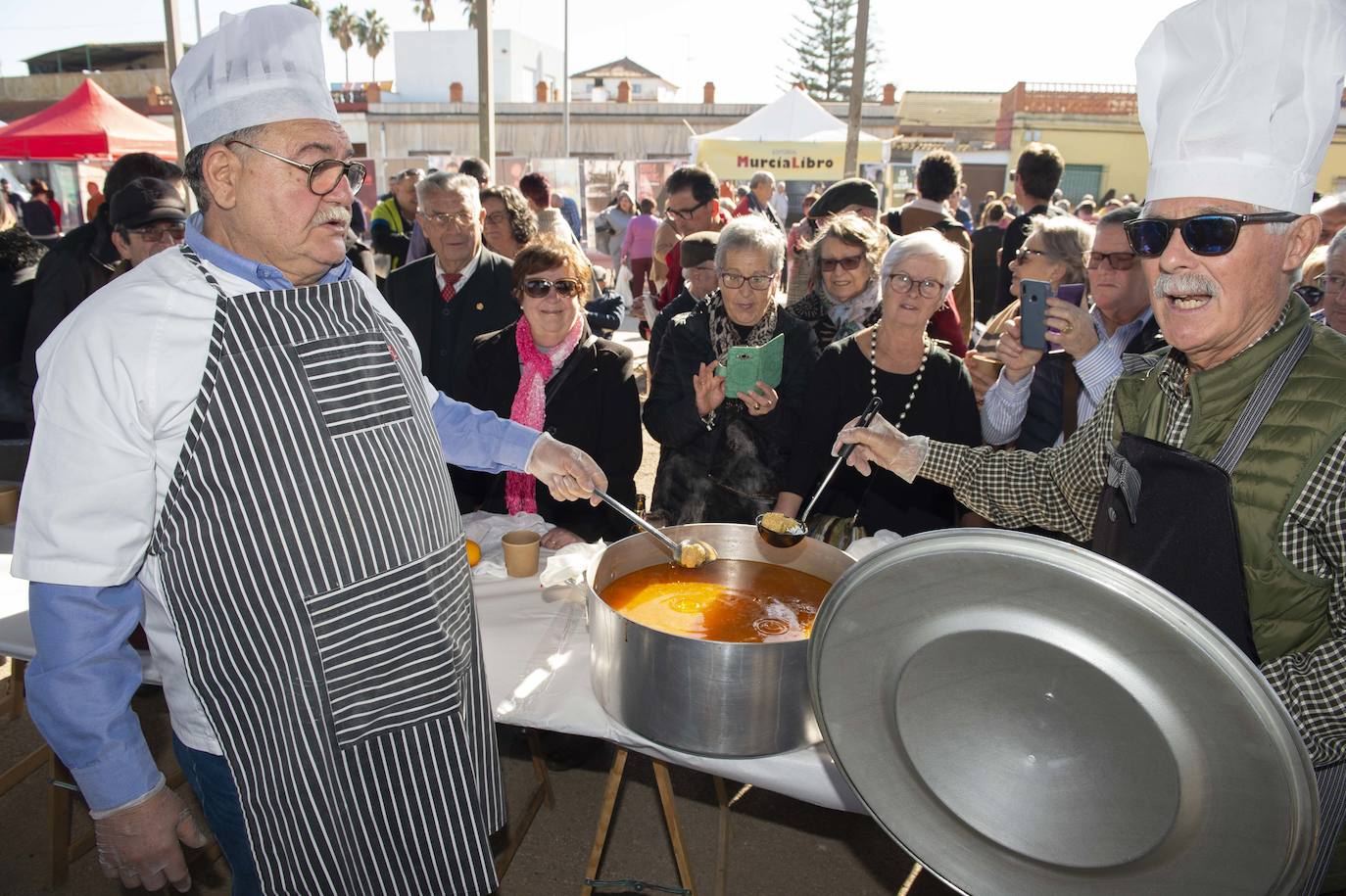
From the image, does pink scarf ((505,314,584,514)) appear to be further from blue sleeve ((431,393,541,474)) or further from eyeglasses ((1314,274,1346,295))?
eyeglasses ((1314,274,1346,295))

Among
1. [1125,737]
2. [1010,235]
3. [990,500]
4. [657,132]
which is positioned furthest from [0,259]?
[657,132]

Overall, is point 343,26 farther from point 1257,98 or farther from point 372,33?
point 1257,98

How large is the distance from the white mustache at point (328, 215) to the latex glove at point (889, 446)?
1155mm

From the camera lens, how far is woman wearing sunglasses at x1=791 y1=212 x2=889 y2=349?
350 cm

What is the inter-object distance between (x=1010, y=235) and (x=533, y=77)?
4639cm

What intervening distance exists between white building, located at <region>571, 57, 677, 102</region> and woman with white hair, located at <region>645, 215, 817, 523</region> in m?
46.7

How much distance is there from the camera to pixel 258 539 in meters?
1.21

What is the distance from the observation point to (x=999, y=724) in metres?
1.08

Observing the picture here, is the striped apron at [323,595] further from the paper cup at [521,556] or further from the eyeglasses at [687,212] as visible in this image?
the eyeglasses at [687,212]

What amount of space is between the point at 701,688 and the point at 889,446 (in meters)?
0.79

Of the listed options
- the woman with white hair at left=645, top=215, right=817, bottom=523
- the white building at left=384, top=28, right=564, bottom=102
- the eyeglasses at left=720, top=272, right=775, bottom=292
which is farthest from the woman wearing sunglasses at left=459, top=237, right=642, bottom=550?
the white building at left=384, top=28, right=564, bottom=102

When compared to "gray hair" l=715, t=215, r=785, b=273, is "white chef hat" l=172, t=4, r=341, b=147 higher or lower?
higher

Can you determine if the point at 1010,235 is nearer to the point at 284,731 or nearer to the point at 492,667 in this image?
the point at 492,667

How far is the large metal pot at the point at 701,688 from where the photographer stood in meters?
1.37
